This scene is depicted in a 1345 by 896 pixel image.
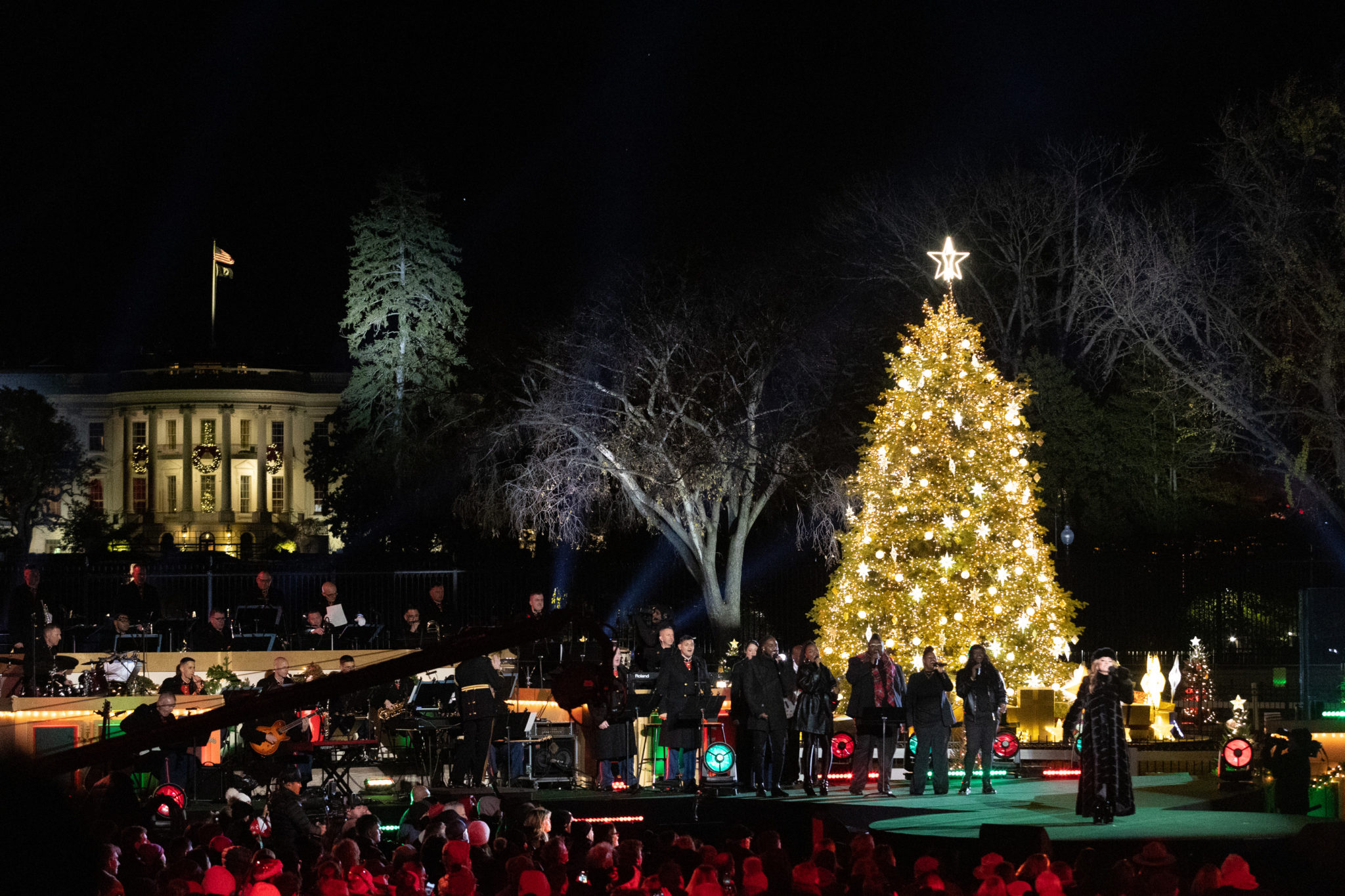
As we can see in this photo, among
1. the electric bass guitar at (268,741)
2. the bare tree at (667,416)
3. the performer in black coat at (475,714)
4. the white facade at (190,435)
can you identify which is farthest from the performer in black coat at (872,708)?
the white facade at (190,435)

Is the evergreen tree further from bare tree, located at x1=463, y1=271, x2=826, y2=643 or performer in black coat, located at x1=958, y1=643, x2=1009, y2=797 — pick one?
performer in black coat, located at x1=958, y1=643, x2=1009, y2=797

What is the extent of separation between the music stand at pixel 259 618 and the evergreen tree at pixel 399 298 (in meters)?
29.2

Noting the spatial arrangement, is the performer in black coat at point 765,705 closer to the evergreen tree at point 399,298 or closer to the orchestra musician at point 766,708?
the orchestra musician at point 766,708

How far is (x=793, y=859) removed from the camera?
14117mm

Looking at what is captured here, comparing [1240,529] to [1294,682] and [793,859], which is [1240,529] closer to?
[1294,682]

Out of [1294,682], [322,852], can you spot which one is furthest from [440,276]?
[322,852]

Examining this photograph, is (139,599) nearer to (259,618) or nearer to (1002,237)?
(259,618)

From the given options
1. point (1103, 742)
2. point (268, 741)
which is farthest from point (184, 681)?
point (1103, 742)

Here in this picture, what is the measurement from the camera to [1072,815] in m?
15.7

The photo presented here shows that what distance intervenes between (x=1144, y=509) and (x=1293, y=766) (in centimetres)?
2372

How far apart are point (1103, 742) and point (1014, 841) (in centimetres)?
364

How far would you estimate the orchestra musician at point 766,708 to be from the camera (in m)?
18.1

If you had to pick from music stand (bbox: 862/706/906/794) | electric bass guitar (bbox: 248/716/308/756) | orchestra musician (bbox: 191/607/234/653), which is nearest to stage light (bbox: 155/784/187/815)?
electric bass guitar (bbox: 248/716/308/756)

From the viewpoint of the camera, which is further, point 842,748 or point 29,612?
point 29,612
